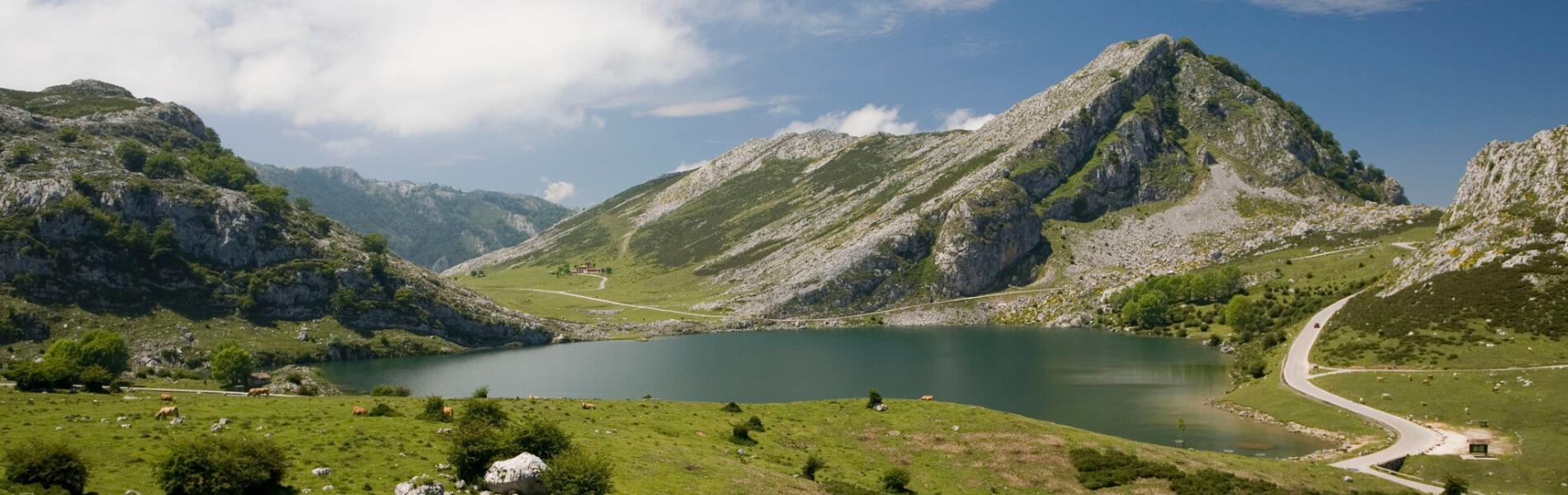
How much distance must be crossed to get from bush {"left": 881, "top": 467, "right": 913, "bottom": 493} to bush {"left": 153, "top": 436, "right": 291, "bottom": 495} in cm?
2681

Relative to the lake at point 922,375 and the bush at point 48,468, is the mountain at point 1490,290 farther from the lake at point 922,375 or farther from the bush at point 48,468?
the bush at point 48,468

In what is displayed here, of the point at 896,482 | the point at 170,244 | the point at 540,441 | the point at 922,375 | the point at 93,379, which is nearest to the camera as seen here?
the point at 540,441

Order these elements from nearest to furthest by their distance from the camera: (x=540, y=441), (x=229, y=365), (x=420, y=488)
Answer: (x=420, y=488)
(x=540, y=441)
(x=229, y=365)

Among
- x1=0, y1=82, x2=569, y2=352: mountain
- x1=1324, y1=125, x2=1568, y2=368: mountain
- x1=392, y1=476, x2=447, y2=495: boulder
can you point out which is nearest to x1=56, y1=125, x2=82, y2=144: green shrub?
x1=0, y1=82, x2=569, y2=352: mountain

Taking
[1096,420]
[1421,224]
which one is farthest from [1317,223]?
[1096,420]

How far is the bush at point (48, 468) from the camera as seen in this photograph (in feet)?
89.3

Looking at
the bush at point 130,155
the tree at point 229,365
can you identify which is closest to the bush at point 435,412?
the tree at point 229,365

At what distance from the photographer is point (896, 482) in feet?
143

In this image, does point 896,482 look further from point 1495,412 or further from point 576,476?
point 1495,412

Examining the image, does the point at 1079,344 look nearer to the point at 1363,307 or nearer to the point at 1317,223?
the point at 1363,307

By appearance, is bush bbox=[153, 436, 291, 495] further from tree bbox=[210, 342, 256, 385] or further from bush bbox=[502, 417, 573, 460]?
tree bbox=[210, 342, 256, 385]

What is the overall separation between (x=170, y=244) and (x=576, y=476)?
153577mm

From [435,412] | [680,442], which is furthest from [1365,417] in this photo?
[435,412]

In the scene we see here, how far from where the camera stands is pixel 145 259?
477 feet
